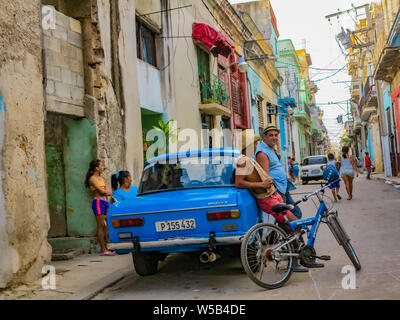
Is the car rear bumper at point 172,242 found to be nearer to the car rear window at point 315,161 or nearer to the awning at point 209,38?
the awning at point 209,38

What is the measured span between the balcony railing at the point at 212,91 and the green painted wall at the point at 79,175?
391 inches

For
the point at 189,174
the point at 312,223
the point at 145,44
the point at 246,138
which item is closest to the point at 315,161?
the point at 246,138

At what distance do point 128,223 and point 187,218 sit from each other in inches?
29.2

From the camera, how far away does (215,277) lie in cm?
616

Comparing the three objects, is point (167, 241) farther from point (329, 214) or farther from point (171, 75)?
point (171, 75)

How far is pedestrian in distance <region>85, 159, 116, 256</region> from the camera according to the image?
27.3 ft

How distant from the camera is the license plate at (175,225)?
18.3 ft

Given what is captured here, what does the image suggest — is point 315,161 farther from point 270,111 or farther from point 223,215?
point 223,215

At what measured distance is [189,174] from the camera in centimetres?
664

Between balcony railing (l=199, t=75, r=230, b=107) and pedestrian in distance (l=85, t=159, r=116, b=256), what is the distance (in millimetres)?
10658

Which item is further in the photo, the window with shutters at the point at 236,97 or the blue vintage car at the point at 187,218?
the window with shutters at the point at 236,97

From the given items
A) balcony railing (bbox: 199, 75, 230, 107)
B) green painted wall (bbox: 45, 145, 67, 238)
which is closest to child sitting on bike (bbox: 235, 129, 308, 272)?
green painted wall (bbox: 45, 145, 67, 238)

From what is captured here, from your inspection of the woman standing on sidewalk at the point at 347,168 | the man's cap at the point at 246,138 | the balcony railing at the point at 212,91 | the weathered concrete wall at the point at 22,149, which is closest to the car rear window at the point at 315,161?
the man's cap at the point at 246,138
